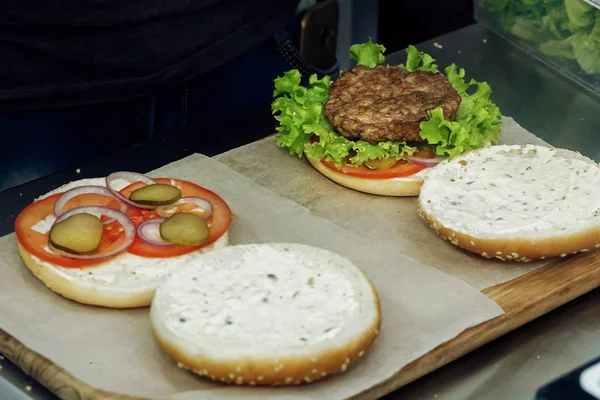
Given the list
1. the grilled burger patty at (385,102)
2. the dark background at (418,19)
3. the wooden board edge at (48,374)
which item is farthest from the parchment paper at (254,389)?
the dark background at (418,19)

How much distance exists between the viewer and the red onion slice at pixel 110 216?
2.71 m

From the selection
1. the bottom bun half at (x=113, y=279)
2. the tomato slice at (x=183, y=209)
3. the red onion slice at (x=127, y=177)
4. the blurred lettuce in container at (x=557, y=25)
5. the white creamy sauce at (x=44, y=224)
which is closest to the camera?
the bottom bun half at (x=113, y=279)

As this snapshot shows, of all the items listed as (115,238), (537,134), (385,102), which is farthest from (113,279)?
(537,134)

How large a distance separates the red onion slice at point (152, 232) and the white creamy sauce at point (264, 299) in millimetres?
171

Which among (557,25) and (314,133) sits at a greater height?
(557,25)

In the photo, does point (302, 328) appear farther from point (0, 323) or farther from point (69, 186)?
point (69, 186)

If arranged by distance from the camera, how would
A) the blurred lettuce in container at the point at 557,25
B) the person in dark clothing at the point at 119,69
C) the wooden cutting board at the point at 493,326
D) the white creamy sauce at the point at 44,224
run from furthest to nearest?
the blurred lettuce in container at the point at 557,25 → the person in dark clothing at the point at 119,69 → the white creamy sauce at the point at 44,224 → the wooden cutting board at the point at 493,326

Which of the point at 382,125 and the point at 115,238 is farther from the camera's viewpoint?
the point at 382,125

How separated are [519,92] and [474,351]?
1627 mm

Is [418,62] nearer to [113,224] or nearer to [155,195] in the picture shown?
[155,195]

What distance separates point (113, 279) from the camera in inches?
105

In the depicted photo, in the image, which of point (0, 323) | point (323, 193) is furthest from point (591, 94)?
point (0, 323)

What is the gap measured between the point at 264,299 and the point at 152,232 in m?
0.49

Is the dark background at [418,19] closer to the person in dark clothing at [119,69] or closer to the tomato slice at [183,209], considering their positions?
the person in dark clothing at [119,69]
